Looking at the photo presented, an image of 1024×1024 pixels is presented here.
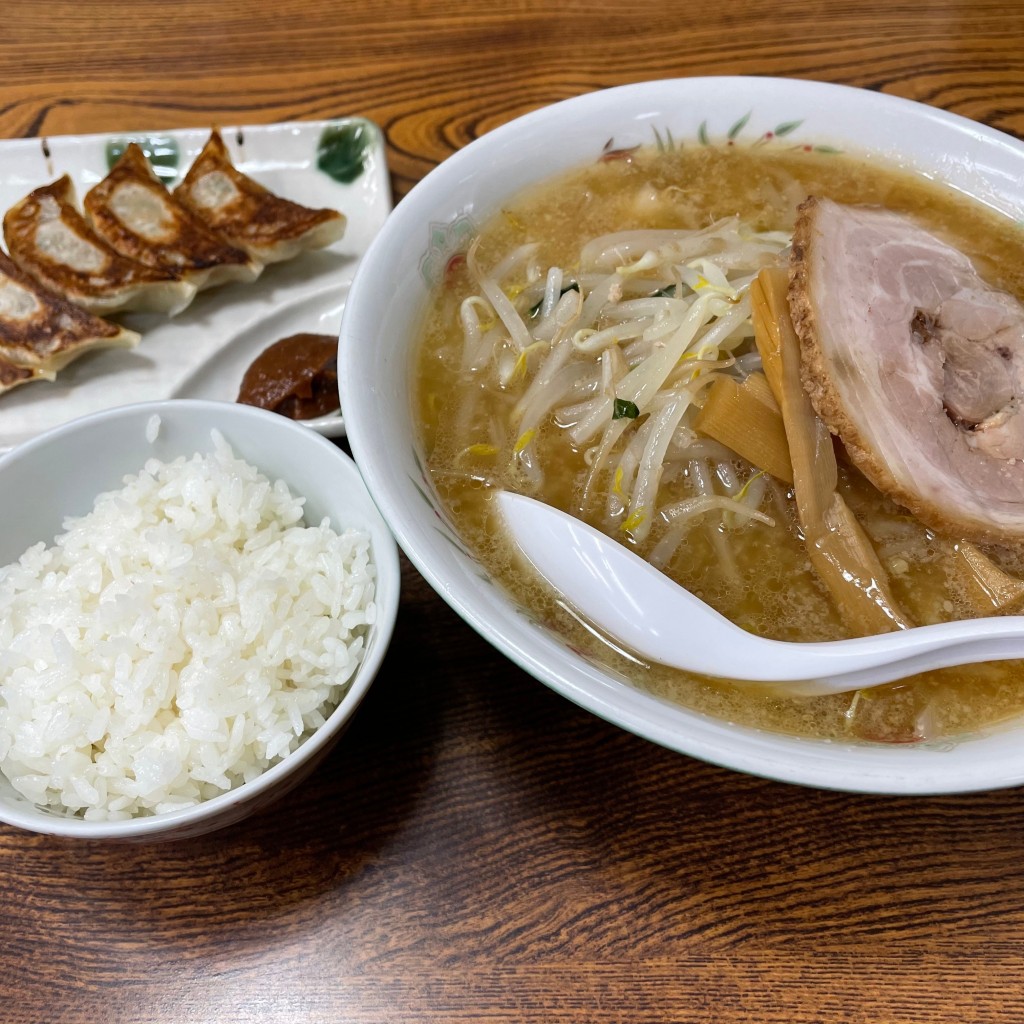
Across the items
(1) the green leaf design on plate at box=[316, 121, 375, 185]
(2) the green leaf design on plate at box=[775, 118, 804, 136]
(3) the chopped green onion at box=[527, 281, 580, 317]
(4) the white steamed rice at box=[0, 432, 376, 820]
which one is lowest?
(4) the white steamed rice at box=[0, 432, 376, 820]

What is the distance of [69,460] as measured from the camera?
1.38m

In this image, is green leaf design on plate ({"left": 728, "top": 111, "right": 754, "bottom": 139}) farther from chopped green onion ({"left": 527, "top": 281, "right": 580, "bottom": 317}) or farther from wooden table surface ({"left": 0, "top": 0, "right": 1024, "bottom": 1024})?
wooden table surface ({"left": 0, "top": 0, "right": 1024, "bottom": 1024})

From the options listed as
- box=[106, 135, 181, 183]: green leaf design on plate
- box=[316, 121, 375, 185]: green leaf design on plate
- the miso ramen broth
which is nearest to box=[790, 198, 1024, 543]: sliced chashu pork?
the miso ramen broth

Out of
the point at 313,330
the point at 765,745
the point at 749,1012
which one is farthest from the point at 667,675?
the point at 313,330

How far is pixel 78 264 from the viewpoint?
1845 millimetres

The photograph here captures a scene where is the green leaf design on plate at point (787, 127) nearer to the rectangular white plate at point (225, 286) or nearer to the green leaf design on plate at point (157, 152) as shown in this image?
the rectangular white plate at point (225, 286)

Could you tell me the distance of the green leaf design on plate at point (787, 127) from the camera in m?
1.56

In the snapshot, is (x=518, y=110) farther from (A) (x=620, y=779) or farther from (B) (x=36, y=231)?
(A) (x=620, y=779)

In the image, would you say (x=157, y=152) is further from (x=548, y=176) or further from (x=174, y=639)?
(x=174, y=639)

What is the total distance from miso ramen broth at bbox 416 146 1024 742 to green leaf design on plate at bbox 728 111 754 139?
29 mm

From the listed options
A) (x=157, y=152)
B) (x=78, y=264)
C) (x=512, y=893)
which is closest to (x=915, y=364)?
(x=512, y=893)

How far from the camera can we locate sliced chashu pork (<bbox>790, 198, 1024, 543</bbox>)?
1114mm

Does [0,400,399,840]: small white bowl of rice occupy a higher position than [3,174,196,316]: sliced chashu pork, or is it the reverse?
[3,174,196,316]: sliced chashu pork

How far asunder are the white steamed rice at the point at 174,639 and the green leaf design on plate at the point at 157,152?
1123 millimetres
